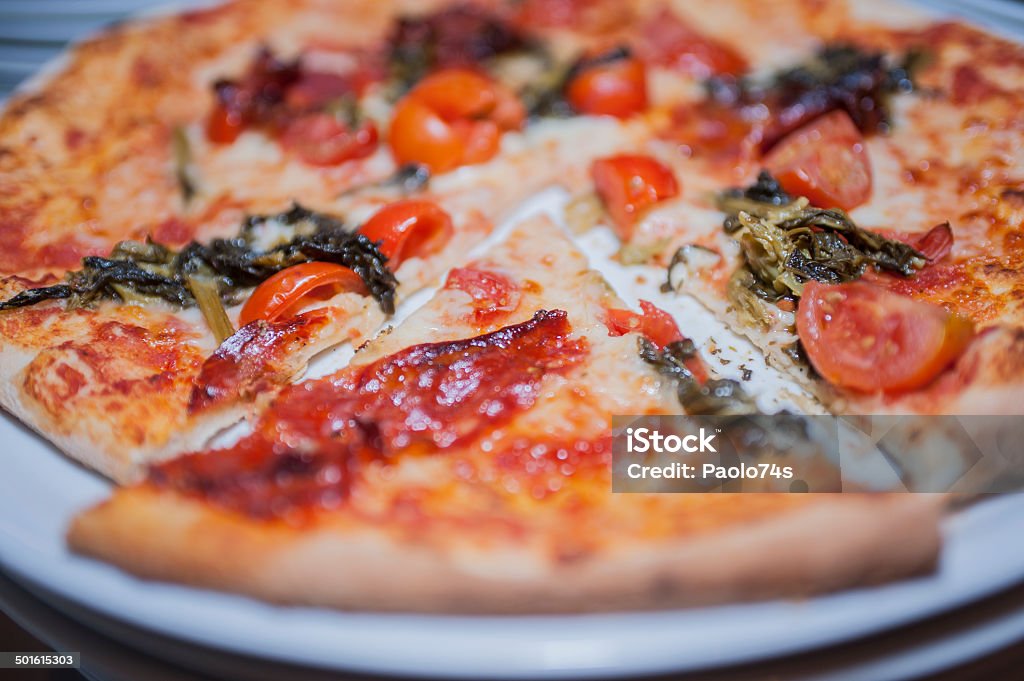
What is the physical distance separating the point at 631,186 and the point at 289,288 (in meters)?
1.98

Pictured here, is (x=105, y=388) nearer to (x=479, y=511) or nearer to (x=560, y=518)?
(x=479, y=511)

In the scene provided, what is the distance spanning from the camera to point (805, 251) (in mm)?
4102

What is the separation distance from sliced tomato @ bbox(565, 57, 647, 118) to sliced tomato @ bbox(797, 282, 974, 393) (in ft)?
7.53

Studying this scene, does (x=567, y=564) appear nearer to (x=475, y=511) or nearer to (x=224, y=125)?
(x=475, y=511)

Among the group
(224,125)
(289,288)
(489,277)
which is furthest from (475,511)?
(224,125)

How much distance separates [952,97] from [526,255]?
297cm

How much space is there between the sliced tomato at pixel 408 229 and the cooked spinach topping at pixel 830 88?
2076mm

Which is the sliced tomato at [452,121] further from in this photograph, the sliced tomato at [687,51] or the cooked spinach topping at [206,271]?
the sliced tomato at [687,51]

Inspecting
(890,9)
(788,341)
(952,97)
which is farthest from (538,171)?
(890,9)

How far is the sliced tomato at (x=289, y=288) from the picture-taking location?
405cm

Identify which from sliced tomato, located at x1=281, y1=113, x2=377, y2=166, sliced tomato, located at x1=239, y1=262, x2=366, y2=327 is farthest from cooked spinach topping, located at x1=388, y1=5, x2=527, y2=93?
sliced tomato, located at x1=239, y1=262, x2=366, y2=327

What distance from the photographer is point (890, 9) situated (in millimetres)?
6234

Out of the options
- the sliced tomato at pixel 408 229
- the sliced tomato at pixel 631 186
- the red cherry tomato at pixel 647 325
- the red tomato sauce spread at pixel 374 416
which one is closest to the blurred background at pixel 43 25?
the sliced tomato at pixel 408 229

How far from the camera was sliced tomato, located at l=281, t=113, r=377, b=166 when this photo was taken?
536cm
